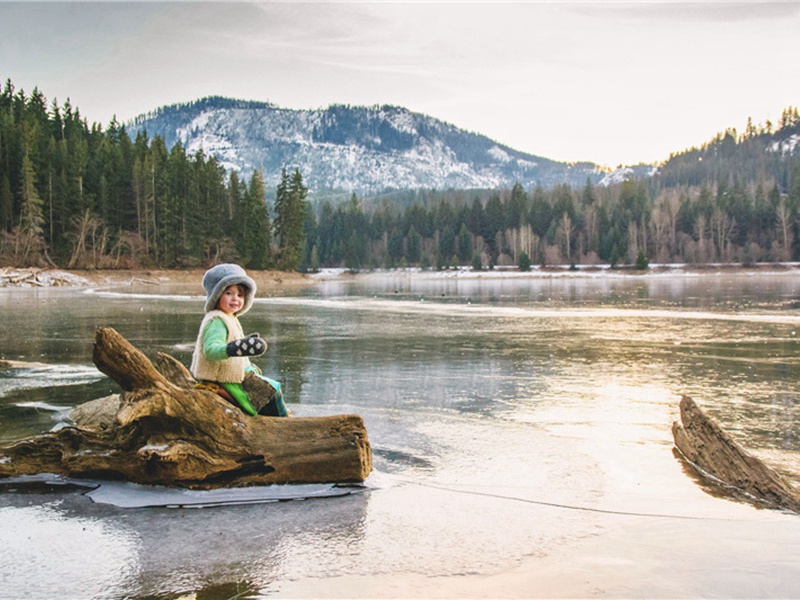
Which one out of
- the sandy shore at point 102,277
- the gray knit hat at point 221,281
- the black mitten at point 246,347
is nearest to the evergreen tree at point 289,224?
the sandy shore at point 102,277

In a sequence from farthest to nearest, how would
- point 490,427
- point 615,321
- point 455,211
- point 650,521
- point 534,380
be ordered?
point 455,211 → point 615,321 → point 534,380 → point 490,427 → point 650,521

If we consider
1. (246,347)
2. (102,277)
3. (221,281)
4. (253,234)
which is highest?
(253,234)

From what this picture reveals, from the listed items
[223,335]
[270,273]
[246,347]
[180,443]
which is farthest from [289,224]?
[246,347]

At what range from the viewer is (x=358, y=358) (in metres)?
17.1

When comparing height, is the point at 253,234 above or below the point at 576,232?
below

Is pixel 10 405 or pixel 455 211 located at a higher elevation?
pixel 455 211

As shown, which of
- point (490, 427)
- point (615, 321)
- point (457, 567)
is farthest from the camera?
point (615, 321)

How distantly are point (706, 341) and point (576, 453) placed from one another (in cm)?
1316

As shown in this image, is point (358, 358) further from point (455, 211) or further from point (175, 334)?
point (455, 211)

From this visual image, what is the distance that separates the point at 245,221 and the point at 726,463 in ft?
303

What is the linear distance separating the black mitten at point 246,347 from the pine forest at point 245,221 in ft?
245

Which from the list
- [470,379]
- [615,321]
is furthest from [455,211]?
[470,379]

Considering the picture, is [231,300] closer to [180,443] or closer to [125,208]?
[180,443]

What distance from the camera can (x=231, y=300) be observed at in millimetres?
6871
